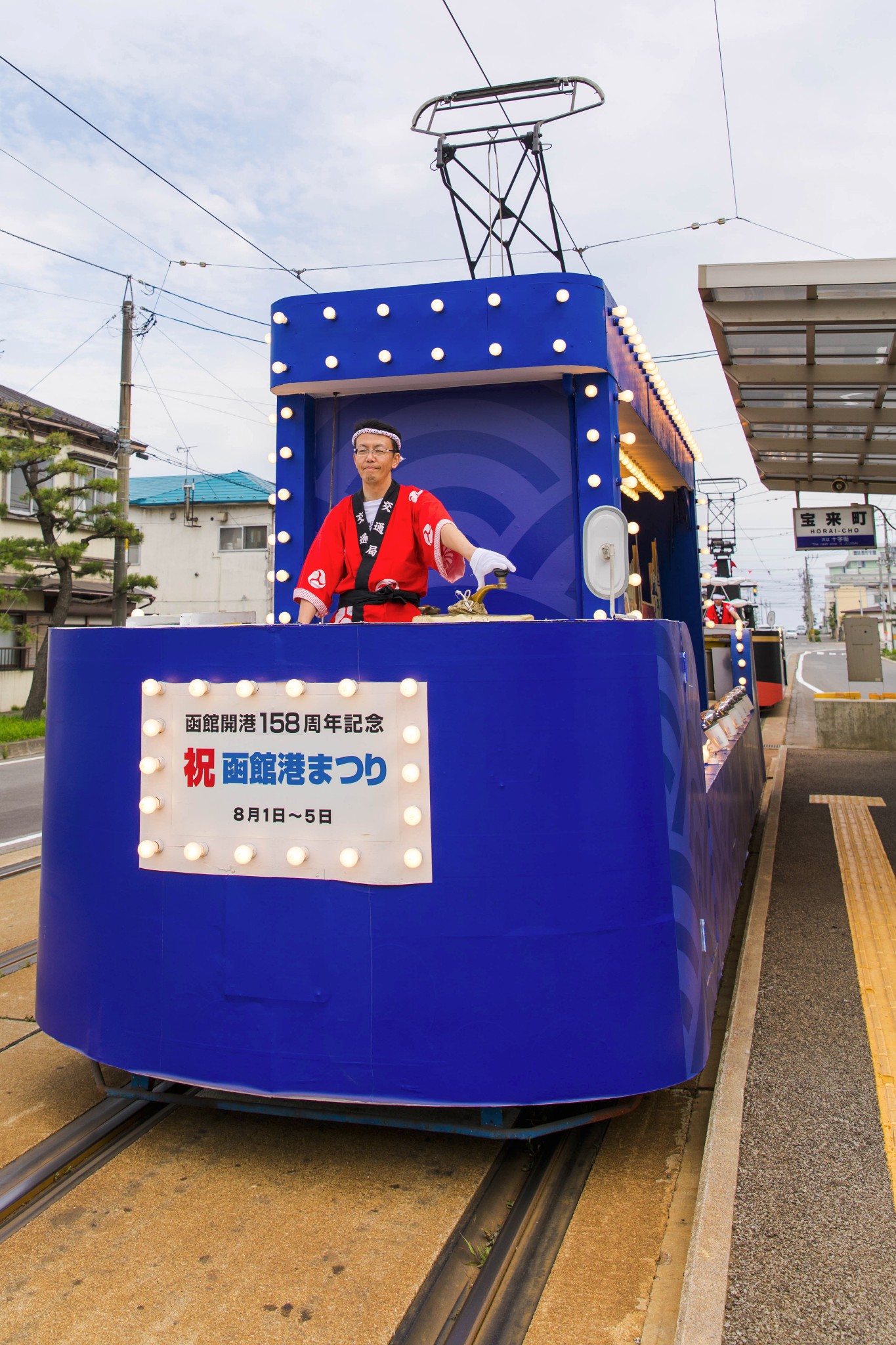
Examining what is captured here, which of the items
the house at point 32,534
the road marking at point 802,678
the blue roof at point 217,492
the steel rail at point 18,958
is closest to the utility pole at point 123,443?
the house at point 32,534

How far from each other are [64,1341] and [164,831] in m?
1.39

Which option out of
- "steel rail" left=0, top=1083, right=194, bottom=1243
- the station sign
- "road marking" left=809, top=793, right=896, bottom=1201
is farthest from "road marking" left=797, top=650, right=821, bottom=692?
"steel rail" left=0, top=1083, right=194, bottom=1243

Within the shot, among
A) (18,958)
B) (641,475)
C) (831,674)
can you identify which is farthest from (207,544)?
(18,958)

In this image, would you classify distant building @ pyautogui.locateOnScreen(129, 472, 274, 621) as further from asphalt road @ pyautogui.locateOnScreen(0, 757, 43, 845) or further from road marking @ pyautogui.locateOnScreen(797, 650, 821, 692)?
asphalt road @ pyautogui.locateOnScreen(0, 757, 43, 845)

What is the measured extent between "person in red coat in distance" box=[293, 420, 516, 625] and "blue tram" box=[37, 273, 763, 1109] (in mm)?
611

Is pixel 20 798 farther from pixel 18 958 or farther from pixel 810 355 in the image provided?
pixel 810 355

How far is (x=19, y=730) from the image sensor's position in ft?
63.3

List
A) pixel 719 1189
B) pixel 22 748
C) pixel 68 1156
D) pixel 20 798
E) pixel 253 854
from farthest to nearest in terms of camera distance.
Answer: pixel 22 748, pixel 20 798, pixel 68 1156, pixel 253 854, pixel 719 1189

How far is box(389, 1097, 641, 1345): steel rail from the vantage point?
98.1 inches

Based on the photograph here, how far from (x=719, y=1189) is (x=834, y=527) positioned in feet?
40.1

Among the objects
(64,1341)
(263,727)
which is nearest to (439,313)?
(263,727)

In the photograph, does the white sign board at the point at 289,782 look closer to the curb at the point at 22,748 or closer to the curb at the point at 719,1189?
the curb at the point at 719,1189

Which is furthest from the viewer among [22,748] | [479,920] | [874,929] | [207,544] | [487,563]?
[207,544]

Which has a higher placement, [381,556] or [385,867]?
[381,556]
